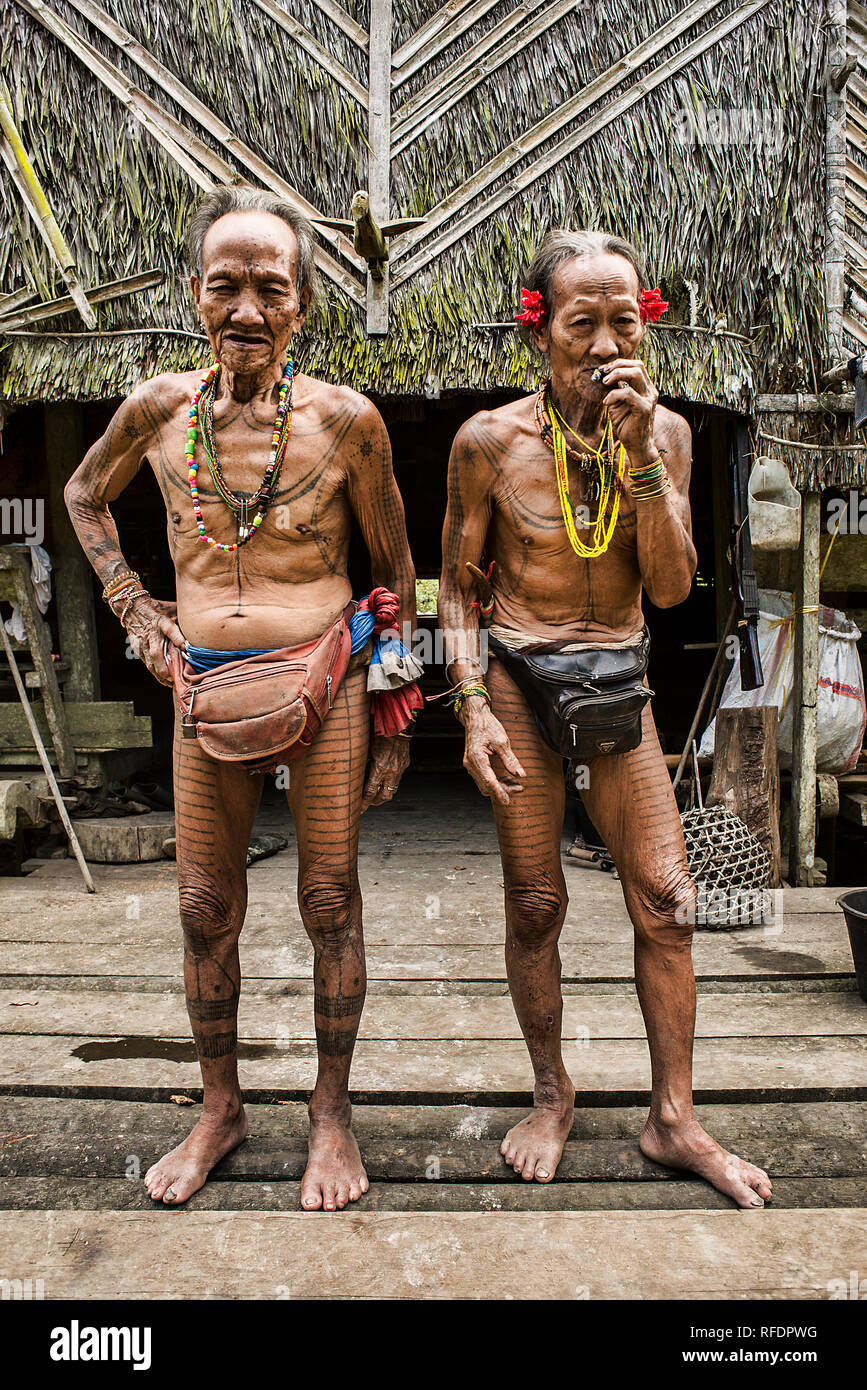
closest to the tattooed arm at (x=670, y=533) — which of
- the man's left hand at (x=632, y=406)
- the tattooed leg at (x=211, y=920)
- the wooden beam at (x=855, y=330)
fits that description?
the man's left hand at (x=632, y=406)

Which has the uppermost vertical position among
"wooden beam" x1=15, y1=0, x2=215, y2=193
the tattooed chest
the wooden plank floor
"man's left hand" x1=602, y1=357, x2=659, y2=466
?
"wooden beam" x1=15, y1=0, x2=215, y2=193

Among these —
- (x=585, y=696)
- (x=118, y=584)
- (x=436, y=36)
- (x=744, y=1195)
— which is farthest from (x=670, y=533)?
(x=436, y=36)

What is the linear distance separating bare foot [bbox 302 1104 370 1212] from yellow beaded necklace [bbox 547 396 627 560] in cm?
154

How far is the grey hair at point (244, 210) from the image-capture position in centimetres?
224

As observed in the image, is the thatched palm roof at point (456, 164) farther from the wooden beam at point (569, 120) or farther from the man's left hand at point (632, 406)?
the man's left hand at point (632, 406)

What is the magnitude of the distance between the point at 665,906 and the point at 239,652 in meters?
1.21

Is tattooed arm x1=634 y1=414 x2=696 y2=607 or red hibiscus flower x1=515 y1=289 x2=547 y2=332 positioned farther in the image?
red hibiscus flower x1=515 y1=289 x2=547 y2=332

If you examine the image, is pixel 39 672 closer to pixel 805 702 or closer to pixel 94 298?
pixel 94 298

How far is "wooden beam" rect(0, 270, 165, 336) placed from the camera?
4.60m

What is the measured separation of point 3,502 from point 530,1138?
5764 millimetres

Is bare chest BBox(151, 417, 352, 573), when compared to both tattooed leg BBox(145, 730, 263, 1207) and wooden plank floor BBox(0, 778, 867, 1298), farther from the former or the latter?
wooden plank floor BBox(0, 778, 867, 1298)

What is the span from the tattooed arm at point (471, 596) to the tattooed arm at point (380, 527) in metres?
0.12

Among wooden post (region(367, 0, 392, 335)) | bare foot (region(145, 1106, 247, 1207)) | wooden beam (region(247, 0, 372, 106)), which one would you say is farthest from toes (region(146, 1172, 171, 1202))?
wooden beam (region(247, 0, 372, 106))

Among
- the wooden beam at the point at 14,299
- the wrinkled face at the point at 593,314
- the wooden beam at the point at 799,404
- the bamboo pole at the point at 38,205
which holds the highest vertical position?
the bamboo pole at the point at 38,205
